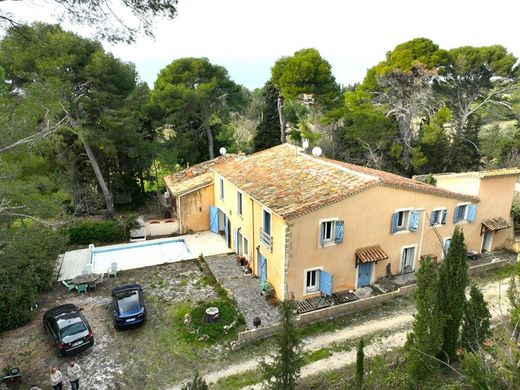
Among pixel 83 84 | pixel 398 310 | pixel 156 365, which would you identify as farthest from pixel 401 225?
pixel 83 84

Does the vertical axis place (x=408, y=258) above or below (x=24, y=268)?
below

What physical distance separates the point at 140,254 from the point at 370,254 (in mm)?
14648

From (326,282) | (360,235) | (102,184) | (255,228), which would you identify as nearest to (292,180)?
(255,228)

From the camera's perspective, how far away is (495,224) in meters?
23.3

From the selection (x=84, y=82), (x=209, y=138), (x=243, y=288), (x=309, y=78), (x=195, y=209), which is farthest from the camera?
(x=209, y=138)

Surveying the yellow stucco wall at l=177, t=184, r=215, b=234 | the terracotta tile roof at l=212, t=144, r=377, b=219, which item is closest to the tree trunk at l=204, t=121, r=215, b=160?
the yellow stucco wall at l=177, t=184, r=215, b=234

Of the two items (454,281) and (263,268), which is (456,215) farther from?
(263,268)

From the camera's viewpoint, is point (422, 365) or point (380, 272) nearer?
point (422, 365)

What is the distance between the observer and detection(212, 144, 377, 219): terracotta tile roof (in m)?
17.5

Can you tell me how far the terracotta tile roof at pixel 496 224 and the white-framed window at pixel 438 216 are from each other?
Answer: 393 cm

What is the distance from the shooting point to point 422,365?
1182 cm

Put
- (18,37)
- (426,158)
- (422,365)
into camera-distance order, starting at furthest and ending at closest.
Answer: (426,158) < (422,365) < (18,37)

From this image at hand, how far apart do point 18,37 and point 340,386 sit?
49.2ft

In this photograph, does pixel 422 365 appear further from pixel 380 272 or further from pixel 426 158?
pixel 426 158
